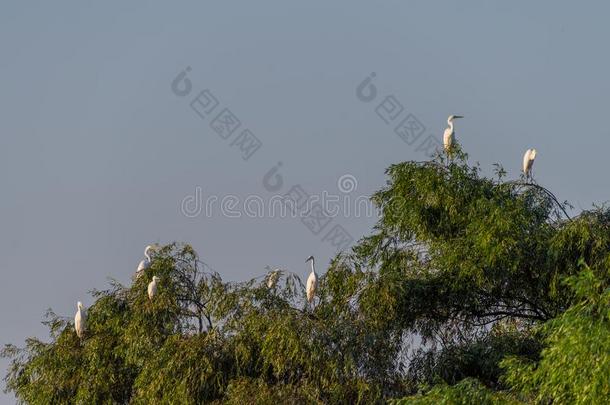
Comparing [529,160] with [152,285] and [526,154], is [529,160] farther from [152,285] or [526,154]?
[152,285]

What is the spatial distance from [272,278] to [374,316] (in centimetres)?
136

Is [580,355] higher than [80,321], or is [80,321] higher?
[80,321]

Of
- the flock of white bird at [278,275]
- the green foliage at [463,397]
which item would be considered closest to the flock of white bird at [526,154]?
the flock of white bird at [278,275]

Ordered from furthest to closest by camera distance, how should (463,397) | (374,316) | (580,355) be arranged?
(374,316) < (463,397) < (580,355)

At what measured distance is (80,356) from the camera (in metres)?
17.3

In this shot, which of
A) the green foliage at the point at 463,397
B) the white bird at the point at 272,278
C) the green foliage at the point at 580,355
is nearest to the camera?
the green foliage at the point at 580,355

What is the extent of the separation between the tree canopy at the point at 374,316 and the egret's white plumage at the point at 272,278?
0.11 metres

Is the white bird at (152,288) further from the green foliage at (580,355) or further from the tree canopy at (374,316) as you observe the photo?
the green foliage at (580,355)

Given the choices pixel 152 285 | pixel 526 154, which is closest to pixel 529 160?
pixel 526 154

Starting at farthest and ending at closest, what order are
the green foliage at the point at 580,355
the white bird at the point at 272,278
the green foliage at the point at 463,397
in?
the white bird at the point at 272,278 < the green foliage at the point at 463,397 < the green foliage at the point at 580,355

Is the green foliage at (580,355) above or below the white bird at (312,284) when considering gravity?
below

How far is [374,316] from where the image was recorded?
52.6 ft

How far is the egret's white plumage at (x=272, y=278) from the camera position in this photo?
16672 millimetres

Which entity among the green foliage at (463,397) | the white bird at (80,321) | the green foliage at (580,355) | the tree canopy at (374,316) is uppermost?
the white bird at (80,321)
